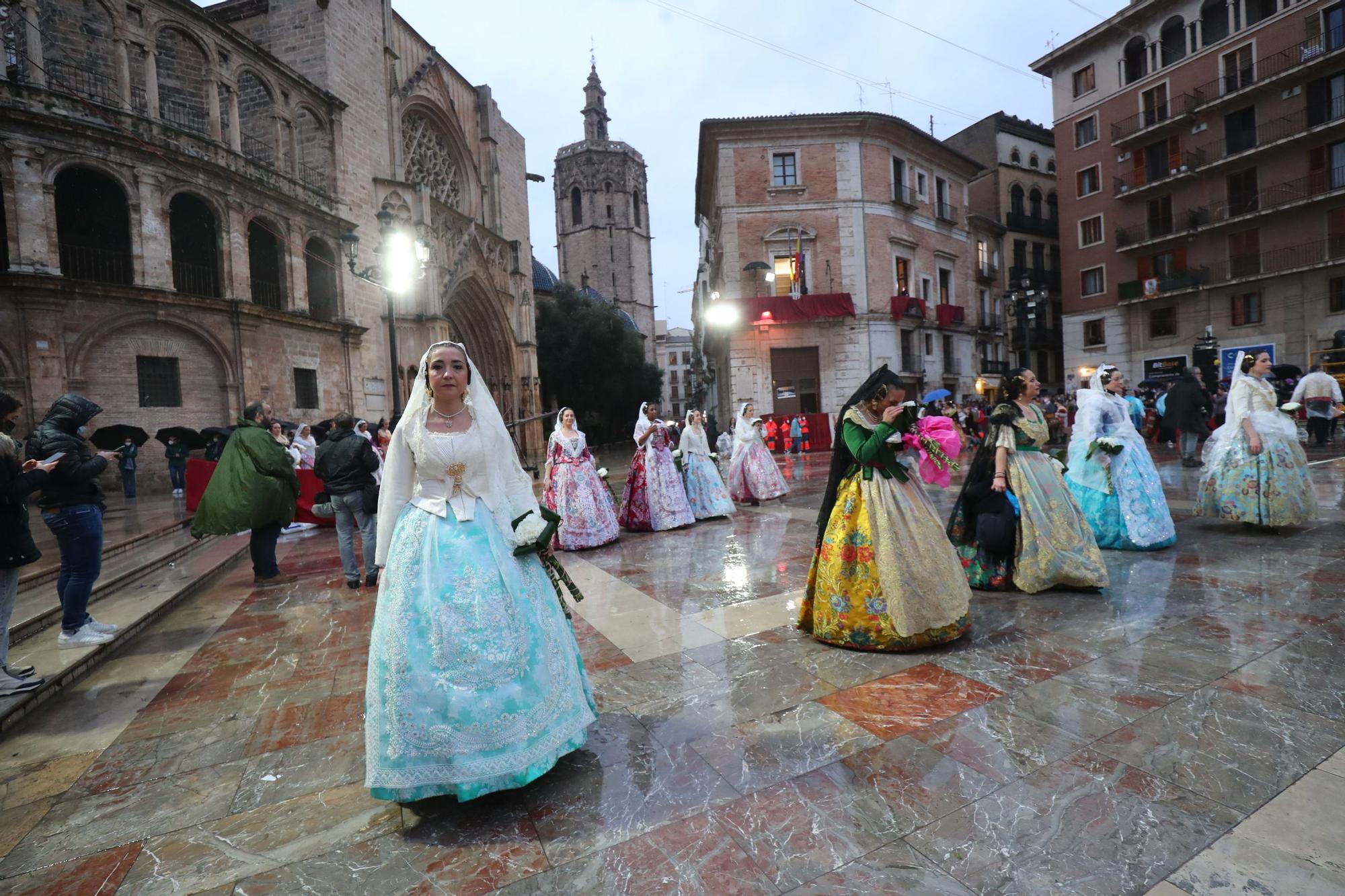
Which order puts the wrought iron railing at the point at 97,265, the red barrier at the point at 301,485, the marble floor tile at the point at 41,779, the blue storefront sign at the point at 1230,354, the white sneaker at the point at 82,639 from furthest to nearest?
the blue storefront sign at the point at 1230,354 → the wrought iron railing at the point at 97,265 → the red barrier at the point at 301,485 → the white sneaker at the point at 82,639 → the marble floor tile at the point at 41,779

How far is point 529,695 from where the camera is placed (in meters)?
2.59

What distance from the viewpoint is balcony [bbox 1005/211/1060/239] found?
121 feet

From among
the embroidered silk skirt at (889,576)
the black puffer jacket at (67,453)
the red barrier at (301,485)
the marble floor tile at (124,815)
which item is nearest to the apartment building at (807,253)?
the red barrier at (301,485)

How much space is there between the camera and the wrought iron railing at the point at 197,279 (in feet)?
58.0

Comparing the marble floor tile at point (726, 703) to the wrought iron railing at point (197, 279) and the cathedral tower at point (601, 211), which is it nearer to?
the wrought iron railing at point (197, 279)

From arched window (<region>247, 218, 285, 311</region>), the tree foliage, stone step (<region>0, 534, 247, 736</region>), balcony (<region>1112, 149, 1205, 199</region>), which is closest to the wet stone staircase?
stone step (<region>0, 534, 247, 736</region>)

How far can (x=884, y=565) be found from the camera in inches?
154

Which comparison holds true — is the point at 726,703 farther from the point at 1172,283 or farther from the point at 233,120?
the point at 1172,283

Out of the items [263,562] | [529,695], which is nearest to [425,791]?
[529,695]

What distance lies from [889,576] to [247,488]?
641cm

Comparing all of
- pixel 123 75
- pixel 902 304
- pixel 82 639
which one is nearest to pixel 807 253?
pixel 902 304

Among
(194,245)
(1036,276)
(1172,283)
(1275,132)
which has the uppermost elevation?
(1275,132)

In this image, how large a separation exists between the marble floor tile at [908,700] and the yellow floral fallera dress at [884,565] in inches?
13.7

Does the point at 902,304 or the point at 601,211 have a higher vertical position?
the point at 601,211
